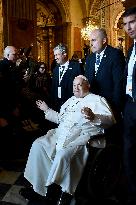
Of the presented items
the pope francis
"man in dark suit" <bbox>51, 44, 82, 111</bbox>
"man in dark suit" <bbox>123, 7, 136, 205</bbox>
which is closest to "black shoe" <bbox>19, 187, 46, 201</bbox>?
the pope francis

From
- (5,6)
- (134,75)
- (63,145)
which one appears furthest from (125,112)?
(5,6)

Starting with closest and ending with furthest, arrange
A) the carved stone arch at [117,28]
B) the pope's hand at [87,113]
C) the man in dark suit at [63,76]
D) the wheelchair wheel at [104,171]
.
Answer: the wheelchair wheel at [104,171] → the pope's hand at [87,113] → the man in dark suit at [63,76] → the carved stone arch at [117,28]

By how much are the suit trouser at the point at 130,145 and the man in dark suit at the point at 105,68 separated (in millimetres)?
423

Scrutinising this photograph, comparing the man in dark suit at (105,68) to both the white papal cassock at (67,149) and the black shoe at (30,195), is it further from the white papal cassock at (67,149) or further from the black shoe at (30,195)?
the black shoe at (30,195)

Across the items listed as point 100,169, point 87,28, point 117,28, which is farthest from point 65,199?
point 117,28

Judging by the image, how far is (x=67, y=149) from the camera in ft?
9.98

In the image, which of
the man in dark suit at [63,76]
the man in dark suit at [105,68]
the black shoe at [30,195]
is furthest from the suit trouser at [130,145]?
the man in dark suit at [63,76]

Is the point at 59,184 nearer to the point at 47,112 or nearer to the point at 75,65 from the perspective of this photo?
the point at 47,112

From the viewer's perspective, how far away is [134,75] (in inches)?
118

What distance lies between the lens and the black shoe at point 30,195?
3.41 m

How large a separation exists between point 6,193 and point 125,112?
5.00ft

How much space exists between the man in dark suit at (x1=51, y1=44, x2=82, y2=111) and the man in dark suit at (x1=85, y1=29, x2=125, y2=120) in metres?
0.45

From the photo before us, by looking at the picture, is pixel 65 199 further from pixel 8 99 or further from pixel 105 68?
pixel 8 99

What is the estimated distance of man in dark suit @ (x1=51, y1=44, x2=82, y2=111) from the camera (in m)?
4.32
